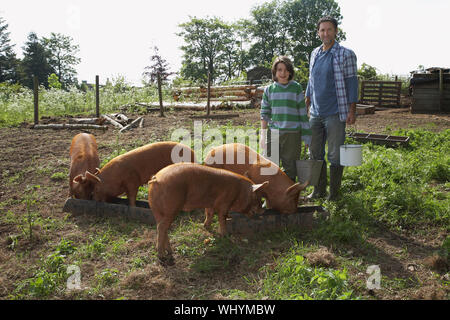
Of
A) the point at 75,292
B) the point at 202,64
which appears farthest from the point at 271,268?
the point at 202,64

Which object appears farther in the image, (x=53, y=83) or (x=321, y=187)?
(x=53, y=83)

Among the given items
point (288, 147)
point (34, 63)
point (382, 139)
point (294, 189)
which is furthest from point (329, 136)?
point (34, 63)

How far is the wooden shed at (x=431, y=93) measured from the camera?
1521 centimetres

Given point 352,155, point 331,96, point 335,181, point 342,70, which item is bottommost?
point 335,181

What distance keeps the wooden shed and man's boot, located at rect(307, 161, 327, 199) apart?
12506 mm

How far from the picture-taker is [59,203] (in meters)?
5.03

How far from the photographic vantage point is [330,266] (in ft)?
10.7

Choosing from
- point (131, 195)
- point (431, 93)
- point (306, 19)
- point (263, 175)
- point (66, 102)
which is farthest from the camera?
point (306, 19)

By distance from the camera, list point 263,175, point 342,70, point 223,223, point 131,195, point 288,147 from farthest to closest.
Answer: point 288,147
point 131,195
point 342,70
point 263,175
point 223,223

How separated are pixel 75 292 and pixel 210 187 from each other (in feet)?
5.03

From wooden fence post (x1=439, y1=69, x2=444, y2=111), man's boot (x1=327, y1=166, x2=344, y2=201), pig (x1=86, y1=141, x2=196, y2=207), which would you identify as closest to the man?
man's boot (x1=327, y1=166, x2=344, y2=201)

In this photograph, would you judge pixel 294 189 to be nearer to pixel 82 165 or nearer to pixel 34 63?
pixel 82 165

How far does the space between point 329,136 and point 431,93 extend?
43.5ft
